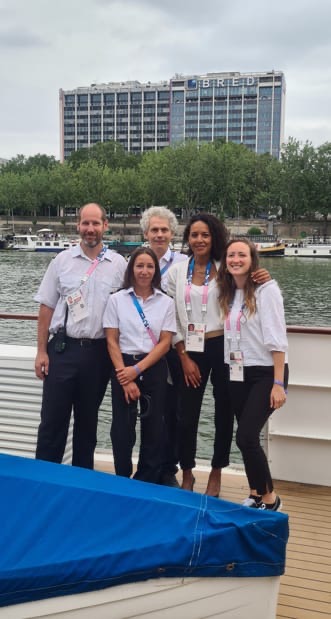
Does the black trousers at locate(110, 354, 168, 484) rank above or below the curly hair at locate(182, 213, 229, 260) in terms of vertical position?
below

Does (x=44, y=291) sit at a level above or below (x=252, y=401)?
above

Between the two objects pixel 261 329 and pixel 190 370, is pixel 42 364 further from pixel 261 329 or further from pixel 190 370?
pixel 261 329

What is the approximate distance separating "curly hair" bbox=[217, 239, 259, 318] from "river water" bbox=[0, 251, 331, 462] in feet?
4.41

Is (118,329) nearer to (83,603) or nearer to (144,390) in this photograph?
(144,390)

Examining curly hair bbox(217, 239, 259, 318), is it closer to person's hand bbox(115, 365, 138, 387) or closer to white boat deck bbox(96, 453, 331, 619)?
person's hand bbox(115, 365, 138, 387)

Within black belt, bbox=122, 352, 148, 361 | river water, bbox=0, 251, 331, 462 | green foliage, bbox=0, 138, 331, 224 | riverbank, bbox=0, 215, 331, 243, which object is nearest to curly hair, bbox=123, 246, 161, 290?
black belt, bbox=122, 352, 148, 361

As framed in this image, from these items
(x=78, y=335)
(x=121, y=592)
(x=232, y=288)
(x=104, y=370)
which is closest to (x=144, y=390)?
(x=104, y=370)

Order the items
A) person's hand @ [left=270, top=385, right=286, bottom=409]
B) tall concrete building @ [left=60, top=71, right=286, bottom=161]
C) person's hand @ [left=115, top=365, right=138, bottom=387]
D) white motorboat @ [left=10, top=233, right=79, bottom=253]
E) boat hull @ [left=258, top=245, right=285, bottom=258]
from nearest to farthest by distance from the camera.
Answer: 1. person's hand @ [left=270, top=385, right=286, bottom=409]
2. person's hand @ [left=115, top=365, right=138, bottom=387]
3. boat hull @ [left=258, top=245, right=285, bottom=258]
4. white motorboat @ [left=10, top=233, right=79, bottom=253]
5. tall concrete building @ [left=60, top=71, right=286, bottom=161]

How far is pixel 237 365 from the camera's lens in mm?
2627

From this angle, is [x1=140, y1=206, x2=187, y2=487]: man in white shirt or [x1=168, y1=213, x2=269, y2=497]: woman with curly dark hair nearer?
[x1=168, y1=213, x2=269, y2=497]: woman with curly dark hair

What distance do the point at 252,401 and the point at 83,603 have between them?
3.81 ft

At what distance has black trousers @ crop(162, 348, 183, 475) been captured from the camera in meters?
3.01

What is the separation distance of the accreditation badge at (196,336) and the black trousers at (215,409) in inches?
2.0

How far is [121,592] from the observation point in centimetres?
175
